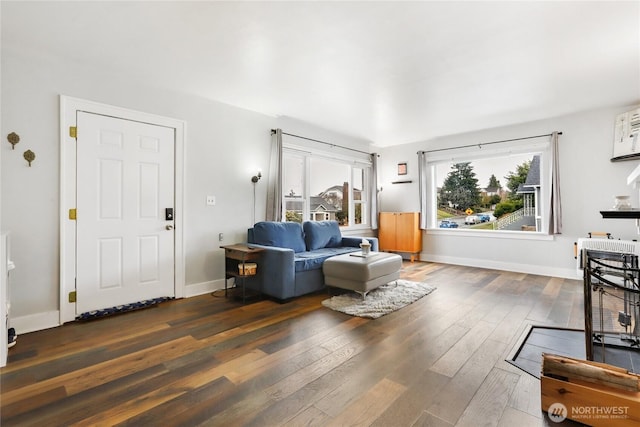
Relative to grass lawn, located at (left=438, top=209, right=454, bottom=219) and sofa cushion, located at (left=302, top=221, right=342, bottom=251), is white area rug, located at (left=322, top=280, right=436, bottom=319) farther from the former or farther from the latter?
grass lawn, located at (left=438, top=209, right=454, bottom=219)

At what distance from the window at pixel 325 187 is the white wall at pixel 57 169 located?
984mm

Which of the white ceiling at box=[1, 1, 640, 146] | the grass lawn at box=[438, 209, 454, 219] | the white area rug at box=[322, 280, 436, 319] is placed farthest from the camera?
the grass lawn at box=[438, 209, 454, 219]

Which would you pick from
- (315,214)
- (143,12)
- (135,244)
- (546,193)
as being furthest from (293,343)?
(546,193)

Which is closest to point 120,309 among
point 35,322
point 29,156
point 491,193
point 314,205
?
point 35,322

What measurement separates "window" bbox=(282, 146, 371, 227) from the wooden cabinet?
0.45 meters

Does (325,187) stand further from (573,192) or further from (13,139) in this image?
(13,139)

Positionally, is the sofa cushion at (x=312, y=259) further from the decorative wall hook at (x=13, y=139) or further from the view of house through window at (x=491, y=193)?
the view of house through window at (x=491, y=193)

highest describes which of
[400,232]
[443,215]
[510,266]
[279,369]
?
[443,215]

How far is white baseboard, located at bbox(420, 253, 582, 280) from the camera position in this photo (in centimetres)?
465

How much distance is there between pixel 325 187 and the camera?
19.0ft

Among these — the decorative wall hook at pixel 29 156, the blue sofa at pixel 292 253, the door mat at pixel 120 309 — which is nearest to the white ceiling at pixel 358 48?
the decorative wall hook at pixel 29 156

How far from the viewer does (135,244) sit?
333cm

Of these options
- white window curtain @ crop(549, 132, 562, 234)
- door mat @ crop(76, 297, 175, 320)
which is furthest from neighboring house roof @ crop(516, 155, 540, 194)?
door mat @ crop(76, 297, 175, 320)

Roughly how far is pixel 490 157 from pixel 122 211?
230 inches
